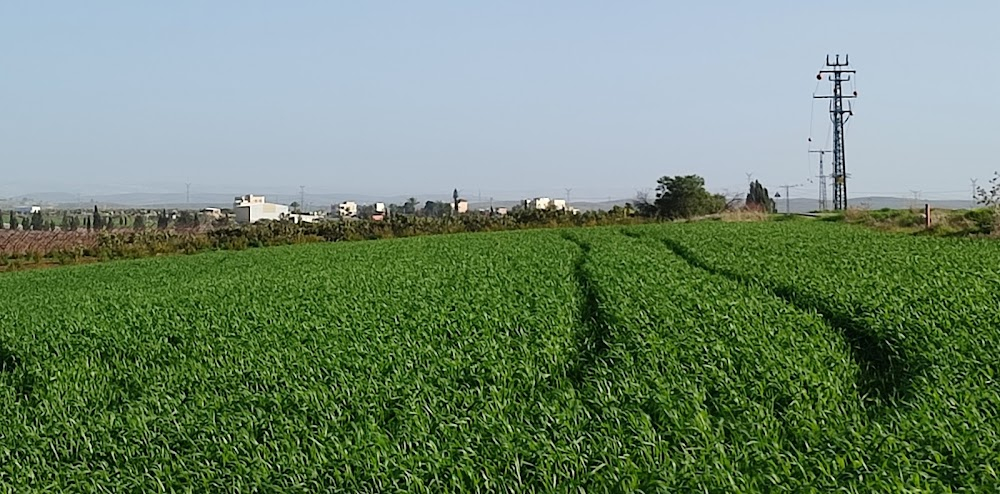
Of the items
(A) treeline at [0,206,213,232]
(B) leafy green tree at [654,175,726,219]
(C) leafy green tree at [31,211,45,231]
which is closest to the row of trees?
(B) leafy green tree at [654,175,726,219]

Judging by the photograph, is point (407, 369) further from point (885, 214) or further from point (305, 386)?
point (885, 214)

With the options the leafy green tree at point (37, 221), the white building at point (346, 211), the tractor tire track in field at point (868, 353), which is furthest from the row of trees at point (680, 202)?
the tractor tire track in field at point (868, 353)

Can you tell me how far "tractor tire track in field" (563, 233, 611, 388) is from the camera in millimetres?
7309

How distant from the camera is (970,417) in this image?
5.05m

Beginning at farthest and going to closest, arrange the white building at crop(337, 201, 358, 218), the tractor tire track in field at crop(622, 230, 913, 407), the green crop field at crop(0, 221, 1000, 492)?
the white building at crop(337, 201, 358, 218)
the tractor tire track in field at crop(622, 230, 913, 407)
the green crop field at crop(0, 221, 1000, 492)

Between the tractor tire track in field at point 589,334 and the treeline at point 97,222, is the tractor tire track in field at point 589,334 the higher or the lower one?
the lower one

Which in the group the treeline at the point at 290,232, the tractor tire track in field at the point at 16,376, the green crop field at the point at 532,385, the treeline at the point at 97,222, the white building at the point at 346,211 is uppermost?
the white building at the point at 346,211

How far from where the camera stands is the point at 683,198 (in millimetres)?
44219

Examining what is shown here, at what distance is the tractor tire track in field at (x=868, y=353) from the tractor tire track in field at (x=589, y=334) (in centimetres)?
189

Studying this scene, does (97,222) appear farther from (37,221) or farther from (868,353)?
(868,353)

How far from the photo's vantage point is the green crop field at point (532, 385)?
483cm

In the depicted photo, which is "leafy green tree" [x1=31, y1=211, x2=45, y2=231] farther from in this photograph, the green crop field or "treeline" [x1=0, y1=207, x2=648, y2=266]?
the green crop field

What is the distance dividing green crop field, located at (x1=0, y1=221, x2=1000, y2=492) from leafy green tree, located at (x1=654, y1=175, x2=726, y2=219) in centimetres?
3088

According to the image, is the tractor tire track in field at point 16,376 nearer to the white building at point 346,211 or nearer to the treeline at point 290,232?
the treeline at point 290,232
